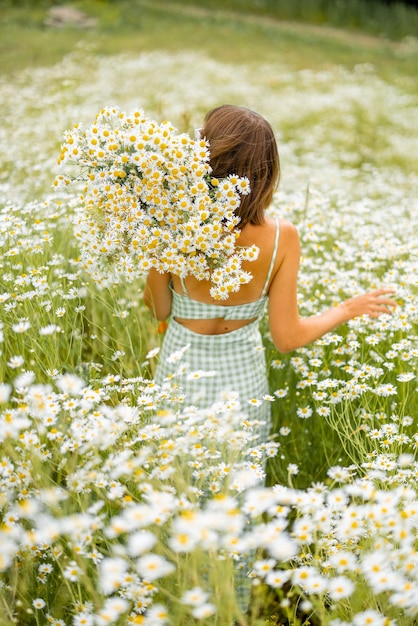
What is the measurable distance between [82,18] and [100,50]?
5247mm

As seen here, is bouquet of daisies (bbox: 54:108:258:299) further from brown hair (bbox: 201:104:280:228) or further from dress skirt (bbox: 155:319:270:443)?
dress skirt (bbox: 155:319:270:443)

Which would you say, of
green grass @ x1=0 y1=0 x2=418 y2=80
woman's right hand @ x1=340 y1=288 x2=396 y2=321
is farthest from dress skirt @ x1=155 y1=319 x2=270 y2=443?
green grass @ x1=0 y1=0 x2=418 y2=80

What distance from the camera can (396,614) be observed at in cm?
172

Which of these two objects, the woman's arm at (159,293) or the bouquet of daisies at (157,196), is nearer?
the bouquet of daisies at (157,196)

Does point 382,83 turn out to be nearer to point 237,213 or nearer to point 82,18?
point 82,18

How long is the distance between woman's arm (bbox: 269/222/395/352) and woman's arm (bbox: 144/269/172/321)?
0.48 m

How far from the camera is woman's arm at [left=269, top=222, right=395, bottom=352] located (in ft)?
8.36

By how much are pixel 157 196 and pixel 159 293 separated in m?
0.70

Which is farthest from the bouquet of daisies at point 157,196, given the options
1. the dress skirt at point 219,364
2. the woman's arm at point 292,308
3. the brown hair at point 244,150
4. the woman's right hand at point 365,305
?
the woman's right hand at point 365,305

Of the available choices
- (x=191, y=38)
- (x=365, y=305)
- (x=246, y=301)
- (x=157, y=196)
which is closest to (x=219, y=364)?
(x=246, y=301)

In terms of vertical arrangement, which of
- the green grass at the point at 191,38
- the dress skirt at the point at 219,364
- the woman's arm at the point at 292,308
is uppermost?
the green grass at the point at 191,38

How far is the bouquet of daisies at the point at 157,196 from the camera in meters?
2.10

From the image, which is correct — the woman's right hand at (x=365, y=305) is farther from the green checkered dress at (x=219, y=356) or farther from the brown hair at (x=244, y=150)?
the brown hair at (x=244, y=150)

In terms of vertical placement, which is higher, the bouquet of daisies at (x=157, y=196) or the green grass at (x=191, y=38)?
the green grass at (x=191, y=38)
